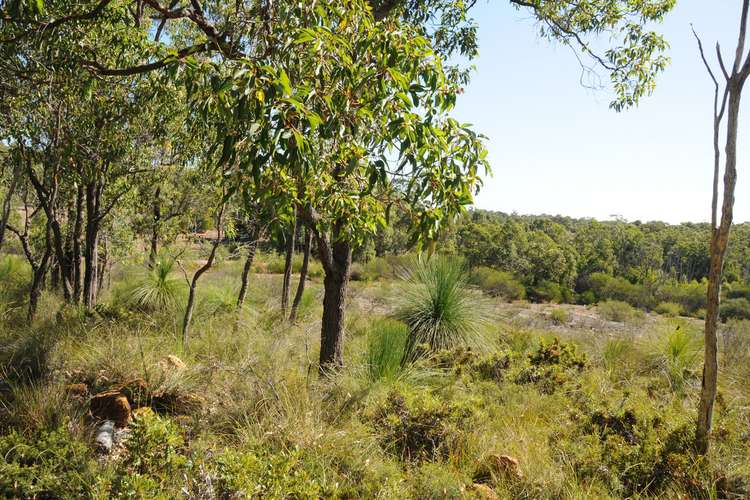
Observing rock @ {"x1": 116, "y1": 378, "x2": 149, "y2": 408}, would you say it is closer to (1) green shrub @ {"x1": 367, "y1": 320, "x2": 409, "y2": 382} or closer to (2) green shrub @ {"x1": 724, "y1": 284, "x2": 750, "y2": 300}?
(1) green shrub @ {"x1": 367, "y1": 320, "x2": 409, "y2": 382}

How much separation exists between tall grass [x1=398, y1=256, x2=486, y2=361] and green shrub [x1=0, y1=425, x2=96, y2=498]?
4.28m

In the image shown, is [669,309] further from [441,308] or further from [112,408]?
[112,408]

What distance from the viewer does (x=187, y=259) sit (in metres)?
7.73

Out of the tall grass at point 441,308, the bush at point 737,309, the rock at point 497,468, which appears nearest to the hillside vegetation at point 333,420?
the rock at point 497,468

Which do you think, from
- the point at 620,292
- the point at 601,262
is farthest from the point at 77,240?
the point at 601,262

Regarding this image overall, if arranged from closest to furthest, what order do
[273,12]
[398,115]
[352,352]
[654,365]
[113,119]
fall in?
[398,115]
[273,12]
[113,119]
[352,352]
[654,365]

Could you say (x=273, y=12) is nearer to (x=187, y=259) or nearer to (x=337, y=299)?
(x=337, y=299)

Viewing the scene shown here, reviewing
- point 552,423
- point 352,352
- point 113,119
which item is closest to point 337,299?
point 352,352

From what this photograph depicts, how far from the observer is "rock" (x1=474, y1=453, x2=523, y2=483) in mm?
3162

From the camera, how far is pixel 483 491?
2908 mm

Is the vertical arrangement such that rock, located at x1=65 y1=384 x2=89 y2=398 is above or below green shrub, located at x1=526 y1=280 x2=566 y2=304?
above

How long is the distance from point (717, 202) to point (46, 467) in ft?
14.6

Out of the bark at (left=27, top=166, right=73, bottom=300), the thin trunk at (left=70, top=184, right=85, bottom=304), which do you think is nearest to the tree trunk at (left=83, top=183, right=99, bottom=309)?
the thin trunk at (left=70, top=184, right=85, bottom=304)

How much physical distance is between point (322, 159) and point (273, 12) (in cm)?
120
